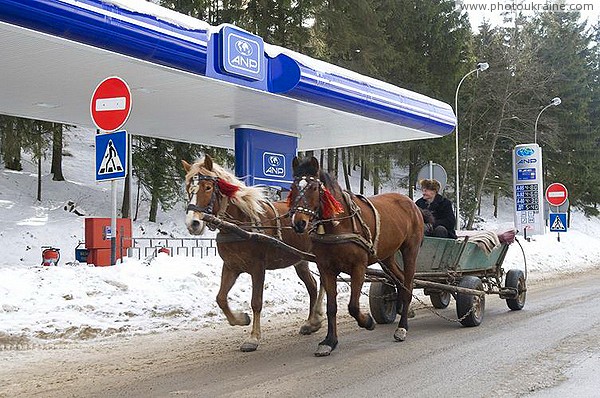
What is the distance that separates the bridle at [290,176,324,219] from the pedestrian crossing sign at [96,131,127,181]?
2747 mm

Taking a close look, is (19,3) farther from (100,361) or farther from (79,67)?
(100,361)

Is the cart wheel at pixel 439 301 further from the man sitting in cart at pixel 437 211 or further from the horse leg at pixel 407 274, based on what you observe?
the horse leg at pixel 407 274

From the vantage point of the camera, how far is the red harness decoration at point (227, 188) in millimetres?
7754

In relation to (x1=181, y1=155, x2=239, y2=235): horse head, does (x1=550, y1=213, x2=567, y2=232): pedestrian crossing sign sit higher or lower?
lower

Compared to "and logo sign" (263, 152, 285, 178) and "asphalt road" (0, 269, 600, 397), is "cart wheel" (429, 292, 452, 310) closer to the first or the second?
"asphalt road" (0, 269, 600, 397)

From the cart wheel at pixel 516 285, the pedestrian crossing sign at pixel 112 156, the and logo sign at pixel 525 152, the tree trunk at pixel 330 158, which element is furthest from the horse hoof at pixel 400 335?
the tree trunk at pixel 330 158

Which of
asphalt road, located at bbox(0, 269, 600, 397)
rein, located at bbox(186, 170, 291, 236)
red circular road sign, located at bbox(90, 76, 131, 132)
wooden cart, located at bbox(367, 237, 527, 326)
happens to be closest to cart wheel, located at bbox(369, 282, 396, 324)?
wooden cart, located at bbox(367, 237, 527, 326)

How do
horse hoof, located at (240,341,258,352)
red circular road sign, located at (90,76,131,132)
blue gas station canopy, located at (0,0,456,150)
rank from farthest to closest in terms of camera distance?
blue gas station canopy, located at (0,0,456,150), red circular road sign, located at (90,76,131,132), horse hoof, located at (240,341,258,352)

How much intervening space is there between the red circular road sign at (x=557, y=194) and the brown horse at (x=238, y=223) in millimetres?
19161

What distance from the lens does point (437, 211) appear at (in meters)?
10.8

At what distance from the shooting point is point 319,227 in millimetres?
7625

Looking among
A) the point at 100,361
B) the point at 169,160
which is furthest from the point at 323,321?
the point at 169,160

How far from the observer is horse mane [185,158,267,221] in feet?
25.2

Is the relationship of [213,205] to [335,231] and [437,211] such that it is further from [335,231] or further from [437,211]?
[437,211]
